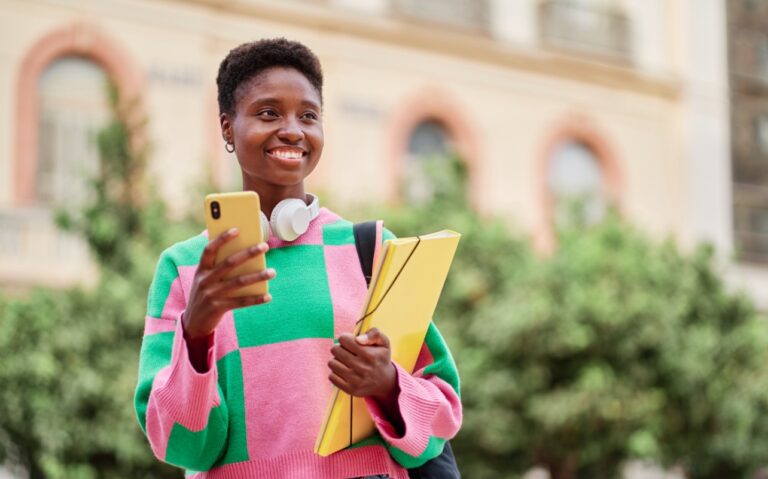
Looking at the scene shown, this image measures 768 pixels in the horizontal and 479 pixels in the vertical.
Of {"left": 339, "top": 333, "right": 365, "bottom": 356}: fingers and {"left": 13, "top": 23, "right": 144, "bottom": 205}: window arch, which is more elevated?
{"left": 13, "top": 23, "right": 144, "bottom": 205}: window arch

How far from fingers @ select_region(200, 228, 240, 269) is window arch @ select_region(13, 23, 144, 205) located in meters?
11.8

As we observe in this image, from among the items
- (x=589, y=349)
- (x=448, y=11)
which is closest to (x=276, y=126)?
(x=589, y=349)

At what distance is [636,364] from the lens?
11.5 m

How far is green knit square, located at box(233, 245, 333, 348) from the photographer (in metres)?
2.27

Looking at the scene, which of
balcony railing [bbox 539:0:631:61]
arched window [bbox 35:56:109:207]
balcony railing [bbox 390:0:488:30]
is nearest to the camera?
arched window [bbox 35:56:109:207]

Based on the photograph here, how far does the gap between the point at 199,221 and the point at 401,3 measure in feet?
25.5

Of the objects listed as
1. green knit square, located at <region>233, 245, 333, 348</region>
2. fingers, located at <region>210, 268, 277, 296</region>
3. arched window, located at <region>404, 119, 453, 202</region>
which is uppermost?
arched window, located at <region>404, 119, 453, 202</region>

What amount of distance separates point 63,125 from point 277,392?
12535 mm

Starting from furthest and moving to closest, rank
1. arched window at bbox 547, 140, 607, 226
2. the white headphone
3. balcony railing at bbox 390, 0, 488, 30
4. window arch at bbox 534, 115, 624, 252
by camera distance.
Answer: arched window at bbox 547, 140, 607, 226 < window arch at bbox 534, 115, 624, 252 < balcony railing at bbox 390, 0, 488, 30 < the white headphone

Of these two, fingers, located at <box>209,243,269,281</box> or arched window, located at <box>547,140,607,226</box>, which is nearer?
fingers, located at <box>209,243,269,281</box>

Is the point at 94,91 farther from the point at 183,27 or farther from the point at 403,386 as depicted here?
the point at 403,386

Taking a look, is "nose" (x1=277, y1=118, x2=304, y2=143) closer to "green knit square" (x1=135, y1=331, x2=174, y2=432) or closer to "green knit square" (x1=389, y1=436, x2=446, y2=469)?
"green knit square" (x1=135, y1=331, x2=174, y2=432)

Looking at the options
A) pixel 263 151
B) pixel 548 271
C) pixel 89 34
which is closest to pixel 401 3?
pixel 89 34

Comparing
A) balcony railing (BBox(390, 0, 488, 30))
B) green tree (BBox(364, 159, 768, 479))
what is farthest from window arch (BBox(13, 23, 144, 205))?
green tree (BBox(364, 159, 768, 479))
